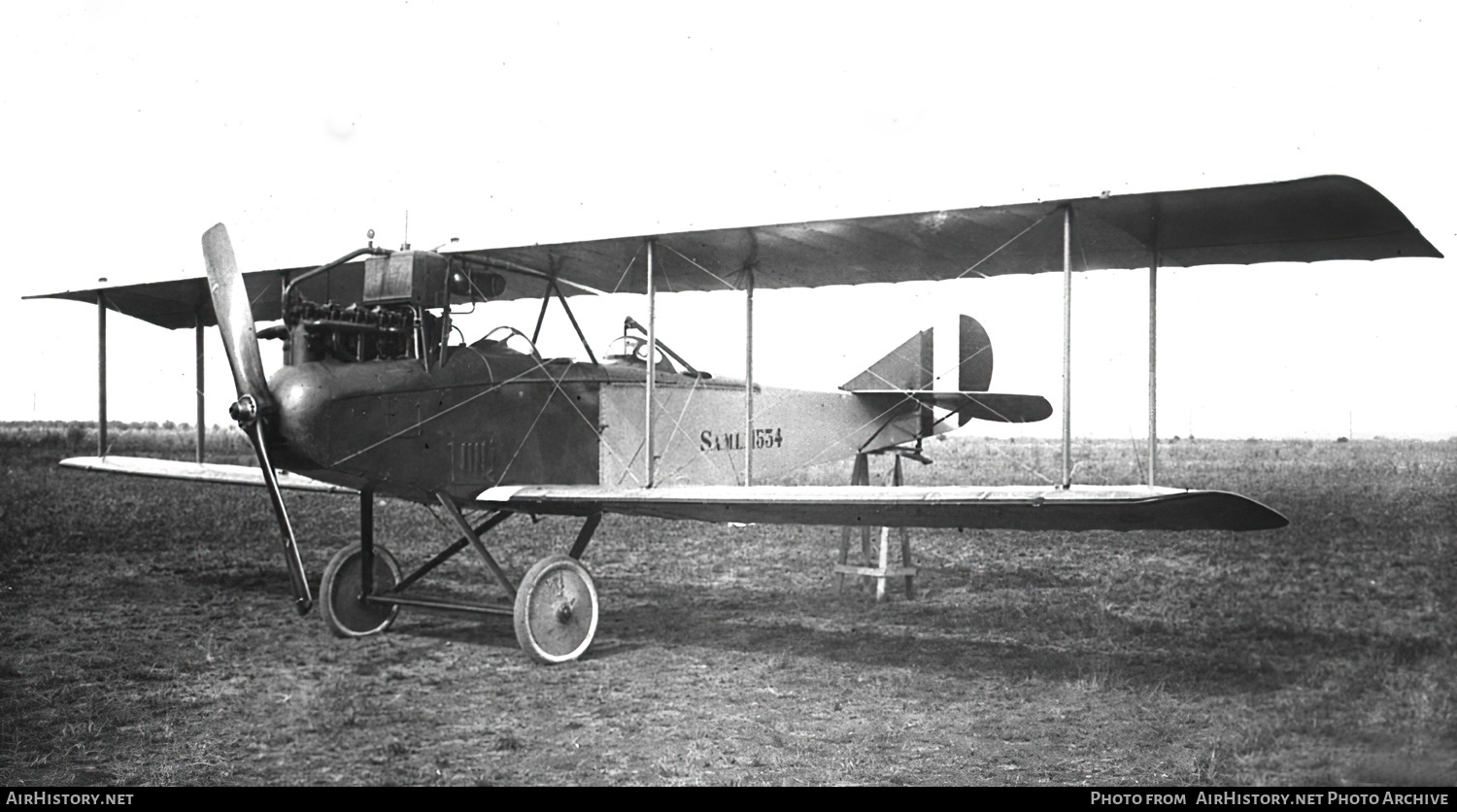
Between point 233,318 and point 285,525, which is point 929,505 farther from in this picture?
point 233,318

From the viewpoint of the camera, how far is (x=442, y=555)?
8609 mm

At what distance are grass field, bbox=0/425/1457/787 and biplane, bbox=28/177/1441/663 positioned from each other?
824mm

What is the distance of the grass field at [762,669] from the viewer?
4676mm

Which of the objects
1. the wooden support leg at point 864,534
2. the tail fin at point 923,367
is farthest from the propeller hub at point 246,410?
the tail fin at point 923,367

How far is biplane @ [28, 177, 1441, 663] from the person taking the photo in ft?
19.7

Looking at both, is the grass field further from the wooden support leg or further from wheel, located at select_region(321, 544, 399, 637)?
the wooden support leg

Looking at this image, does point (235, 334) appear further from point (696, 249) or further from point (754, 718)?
point (754, 718)

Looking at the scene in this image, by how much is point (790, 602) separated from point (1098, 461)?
2517cm

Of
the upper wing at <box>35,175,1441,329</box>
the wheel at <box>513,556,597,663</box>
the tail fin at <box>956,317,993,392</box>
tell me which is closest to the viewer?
the upper wing at <box>35,175,1441,329</box>

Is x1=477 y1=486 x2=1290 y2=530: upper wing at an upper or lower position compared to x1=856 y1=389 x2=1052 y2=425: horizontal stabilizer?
lower

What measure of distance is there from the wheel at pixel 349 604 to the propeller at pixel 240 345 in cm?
178

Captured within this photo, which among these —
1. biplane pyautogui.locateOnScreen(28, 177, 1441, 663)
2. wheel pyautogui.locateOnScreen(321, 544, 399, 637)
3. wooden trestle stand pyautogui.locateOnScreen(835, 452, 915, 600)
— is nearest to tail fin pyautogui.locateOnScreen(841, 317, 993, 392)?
wooden trestle stand pyautogui.locateOnScreen(835, 452, 915, 600)

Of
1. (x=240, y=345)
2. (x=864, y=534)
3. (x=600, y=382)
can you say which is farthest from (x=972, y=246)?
(x=240, y=345)
